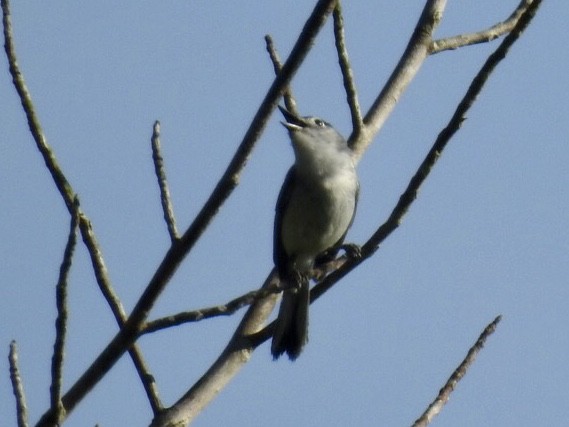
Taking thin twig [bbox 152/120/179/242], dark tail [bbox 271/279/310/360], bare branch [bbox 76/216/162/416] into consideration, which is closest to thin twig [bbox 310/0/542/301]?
thin twig [bbox 152/120/179/242]

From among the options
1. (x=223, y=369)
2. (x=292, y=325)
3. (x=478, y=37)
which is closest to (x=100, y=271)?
(x=223, y=369)

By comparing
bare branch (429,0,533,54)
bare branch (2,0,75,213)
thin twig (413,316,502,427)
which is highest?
bare branch (429,0,533,54)

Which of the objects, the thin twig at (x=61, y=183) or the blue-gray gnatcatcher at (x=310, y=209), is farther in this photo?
the blue-gray gnatcatcher at (x=310, y=209)

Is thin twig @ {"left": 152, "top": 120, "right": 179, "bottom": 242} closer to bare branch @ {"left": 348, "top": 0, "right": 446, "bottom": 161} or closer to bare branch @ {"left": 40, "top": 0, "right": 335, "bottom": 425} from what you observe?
bare branch @ {"left": 40, "top": 0, "right": 335, "bottom": 425}

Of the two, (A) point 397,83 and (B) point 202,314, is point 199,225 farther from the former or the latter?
(A) point 397,83

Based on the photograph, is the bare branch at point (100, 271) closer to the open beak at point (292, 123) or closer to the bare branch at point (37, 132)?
the bare branch at point (37, 132)

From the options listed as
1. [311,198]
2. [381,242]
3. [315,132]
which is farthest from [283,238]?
[381,242]

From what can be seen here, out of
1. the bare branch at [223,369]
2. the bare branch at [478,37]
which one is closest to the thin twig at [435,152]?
the bare branch at [223,369]
